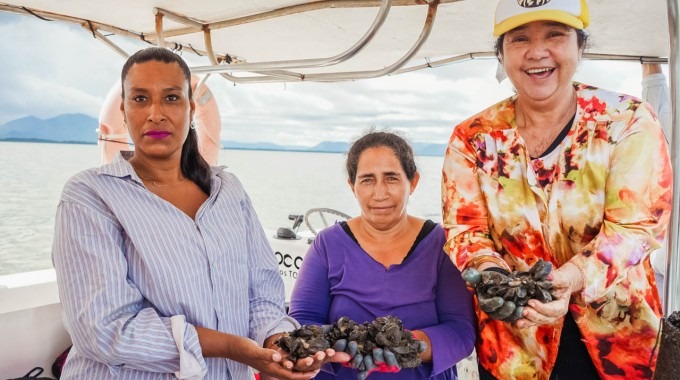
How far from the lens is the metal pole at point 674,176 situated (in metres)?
1.12

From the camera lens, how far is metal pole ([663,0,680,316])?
3.69 ft

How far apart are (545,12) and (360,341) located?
3.23 feet

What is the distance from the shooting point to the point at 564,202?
4.68 feet

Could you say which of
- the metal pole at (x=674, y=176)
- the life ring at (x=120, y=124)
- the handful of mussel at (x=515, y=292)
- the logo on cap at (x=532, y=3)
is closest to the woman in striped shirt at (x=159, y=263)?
the handful of mussel at (x=515, y=292)

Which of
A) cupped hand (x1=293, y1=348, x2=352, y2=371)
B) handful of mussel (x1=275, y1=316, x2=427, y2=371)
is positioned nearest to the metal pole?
handful of mussel (x1=275, y1=316, x2=427, y2=371)

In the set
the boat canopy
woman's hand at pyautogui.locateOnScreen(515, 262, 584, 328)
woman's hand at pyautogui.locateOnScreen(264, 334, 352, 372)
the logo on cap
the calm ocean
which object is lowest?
the calm ocean

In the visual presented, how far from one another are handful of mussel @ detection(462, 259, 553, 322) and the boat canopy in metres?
1.03

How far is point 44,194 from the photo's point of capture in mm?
18719

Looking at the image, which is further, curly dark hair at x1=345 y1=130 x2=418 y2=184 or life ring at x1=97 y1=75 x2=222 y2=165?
life ring at x1=97 y1=75 x2=222 y2=165

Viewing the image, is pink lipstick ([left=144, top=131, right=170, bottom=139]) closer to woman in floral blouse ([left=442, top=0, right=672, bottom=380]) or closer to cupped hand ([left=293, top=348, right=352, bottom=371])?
cupped hand ([left=293, top=348, right=352, bottom=371])

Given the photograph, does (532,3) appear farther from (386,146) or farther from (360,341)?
(360,341)

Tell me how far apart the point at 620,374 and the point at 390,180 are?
3.01 ft

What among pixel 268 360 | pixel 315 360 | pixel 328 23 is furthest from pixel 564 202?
pixel 328 23

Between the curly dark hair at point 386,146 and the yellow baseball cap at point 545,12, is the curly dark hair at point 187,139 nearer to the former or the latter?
the curly dark hair at point 386,146
